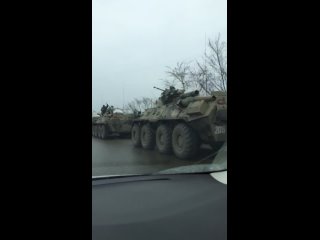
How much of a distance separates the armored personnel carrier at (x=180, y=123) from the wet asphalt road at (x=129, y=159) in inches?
8.7

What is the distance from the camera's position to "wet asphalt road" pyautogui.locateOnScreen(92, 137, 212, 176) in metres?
4.53

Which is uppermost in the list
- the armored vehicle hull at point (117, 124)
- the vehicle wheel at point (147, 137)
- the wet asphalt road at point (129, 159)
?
the armored vehicle hull at point (117, 124)

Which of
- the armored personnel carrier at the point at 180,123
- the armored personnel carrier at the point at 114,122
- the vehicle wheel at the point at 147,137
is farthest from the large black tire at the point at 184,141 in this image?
the armored personnel carrier at the point at 114,122

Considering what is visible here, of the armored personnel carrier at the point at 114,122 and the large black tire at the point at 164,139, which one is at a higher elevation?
the armored personnel carrier at the point at 114,122

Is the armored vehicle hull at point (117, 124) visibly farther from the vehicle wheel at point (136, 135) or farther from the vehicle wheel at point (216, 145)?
the vehicle wheel at point (216, 145)

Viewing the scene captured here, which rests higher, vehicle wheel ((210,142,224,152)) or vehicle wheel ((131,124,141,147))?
vehicle wheel ((131,124,141,147))

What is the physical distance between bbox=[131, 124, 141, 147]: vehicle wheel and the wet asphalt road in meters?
0.15

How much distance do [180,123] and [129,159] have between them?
5.55ft

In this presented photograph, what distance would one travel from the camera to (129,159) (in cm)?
513

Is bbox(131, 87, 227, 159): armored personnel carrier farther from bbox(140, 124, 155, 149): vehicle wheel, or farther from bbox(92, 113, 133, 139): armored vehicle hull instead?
bbox(92, 113, 133, 139): armored vehicle hull

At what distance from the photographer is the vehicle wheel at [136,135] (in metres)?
6.16

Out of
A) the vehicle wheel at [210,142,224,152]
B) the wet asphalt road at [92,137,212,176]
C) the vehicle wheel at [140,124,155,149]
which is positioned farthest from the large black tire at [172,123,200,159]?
the vehicle wheel at [140,124,155,149]

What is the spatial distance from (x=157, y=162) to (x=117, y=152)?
60 cm
